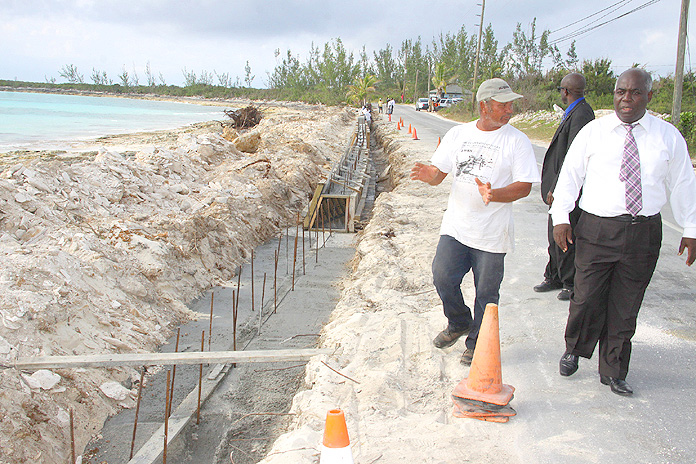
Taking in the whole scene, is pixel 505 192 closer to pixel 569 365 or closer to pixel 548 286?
pixel 569 365

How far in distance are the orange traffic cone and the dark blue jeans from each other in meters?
1.45

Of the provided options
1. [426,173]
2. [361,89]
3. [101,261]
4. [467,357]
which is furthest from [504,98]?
[361,89]

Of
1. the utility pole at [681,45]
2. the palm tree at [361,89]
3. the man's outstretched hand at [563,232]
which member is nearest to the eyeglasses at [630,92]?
the man's outstretched hand at [563,232]

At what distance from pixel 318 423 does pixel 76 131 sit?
33071mm

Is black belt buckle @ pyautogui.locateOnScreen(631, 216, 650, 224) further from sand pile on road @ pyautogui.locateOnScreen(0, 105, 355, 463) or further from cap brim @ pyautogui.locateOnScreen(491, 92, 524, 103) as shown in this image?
sand pile on road @ pyautogui.locateOnScreen(0, 105, 355, 463)

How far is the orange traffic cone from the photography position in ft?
7.26

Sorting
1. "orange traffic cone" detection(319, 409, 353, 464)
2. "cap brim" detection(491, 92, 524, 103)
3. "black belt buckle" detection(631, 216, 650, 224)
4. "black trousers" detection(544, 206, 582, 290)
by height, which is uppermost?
"cap brim" detection(491, 92, 524, 103)

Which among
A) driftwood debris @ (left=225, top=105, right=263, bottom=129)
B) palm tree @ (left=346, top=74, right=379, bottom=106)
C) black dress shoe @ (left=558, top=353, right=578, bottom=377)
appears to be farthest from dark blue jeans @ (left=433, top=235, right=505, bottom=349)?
palm tree @ (left=346, top=74, right=379, bottom=106)

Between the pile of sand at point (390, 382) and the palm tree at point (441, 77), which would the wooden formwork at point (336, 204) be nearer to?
the pile of sand at point (390, 382)

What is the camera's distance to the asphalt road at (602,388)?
8.59 feet

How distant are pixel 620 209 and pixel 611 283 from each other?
452mm

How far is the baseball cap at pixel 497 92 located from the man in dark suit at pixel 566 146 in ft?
4.43

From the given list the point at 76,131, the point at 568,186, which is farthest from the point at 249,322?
the point at 76,131

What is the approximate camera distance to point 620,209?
114 inches
